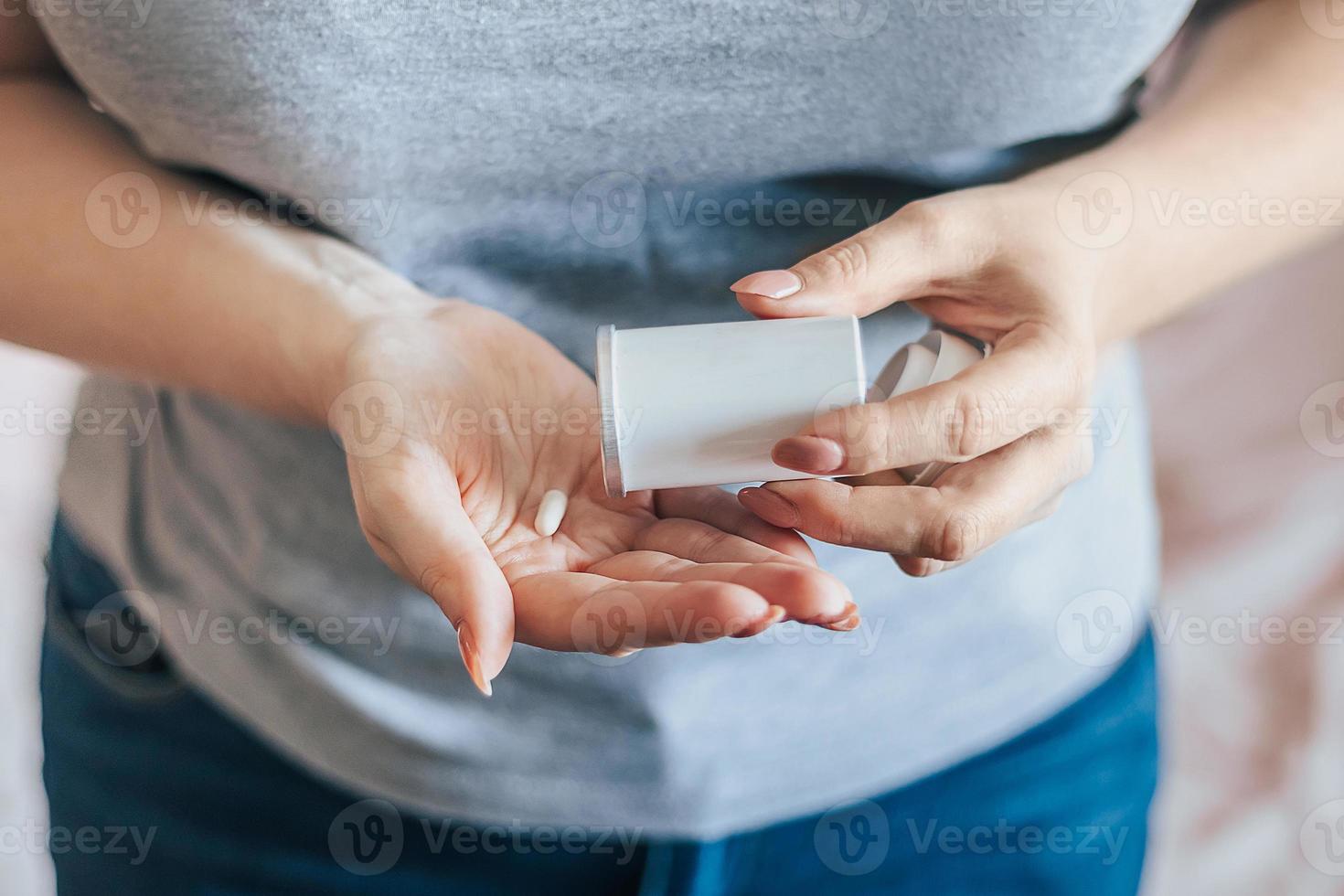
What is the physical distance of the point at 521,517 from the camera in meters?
0.57

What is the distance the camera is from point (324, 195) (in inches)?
23.0

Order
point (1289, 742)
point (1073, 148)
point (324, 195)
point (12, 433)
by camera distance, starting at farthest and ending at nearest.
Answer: point (12, 433) → point (1289, 742) → point (1073, 148) → point (324, 195)

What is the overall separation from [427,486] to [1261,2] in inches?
26.2

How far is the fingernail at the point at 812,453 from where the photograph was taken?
493 millimetres

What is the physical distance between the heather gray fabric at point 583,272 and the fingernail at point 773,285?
12cm

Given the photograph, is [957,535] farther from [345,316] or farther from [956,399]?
[345,316]

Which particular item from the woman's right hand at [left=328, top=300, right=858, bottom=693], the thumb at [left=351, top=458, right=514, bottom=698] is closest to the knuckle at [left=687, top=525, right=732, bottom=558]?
the woman's right hand at [left=328, top=300, right=858, bottom=693]

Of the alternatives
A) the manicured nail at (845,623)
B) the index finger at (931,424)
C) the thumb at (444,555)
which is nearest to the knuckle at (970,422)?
the index finger at (931,424)

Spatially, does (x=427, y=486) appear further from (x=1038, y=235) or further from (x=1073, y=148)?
(x=1073, y=148)

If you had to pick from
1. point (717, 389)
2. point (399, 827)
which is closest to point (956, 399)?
point (717, 389)

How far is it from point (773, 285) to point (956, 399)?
0.36ft

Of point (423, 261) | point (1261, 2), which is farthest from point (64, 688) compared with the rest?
point (1261, 2)

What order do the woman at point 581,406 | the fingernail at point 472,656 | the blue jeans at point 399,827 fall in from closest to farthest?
the fingernail at point 472,656
the woman at point 581,406
the blue jeans at point 399,827

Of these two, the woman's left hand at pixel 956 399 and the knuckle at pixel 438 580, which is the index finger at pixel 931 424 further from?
the knuckle at pixel 438 580
